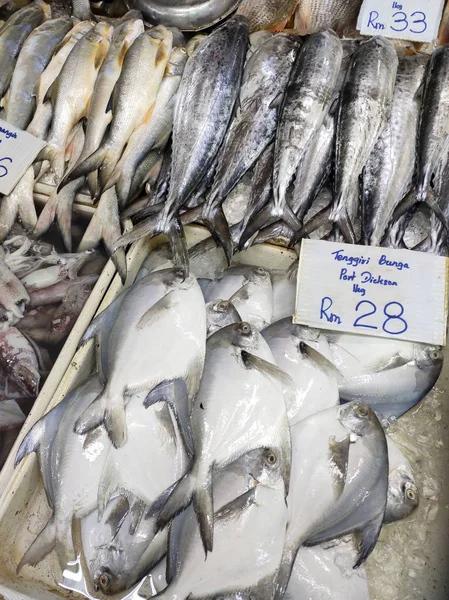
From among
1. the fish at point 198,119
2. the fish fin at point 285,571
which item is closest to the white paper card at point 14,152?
the fish at point 198,119

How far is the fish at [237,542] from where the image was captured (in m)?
1.13

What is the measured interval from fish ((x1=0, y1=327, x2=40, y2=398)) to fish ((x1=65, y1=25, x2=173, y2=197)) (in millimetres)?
639

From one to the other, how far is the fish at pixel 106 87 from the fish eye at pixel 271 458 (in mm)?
1261

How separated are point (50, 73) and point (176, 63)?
583 mm

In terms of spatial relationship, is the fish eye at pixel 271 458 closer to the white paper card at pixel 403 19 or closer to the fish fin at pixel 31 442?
the fish fin at pixel 31 442

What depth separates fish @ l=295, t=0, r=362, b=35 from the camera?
2.31 m

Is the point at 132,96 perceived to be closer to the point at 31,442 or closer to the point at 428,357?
the point at 31,442

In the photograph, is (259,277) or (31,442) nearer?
(31,442)

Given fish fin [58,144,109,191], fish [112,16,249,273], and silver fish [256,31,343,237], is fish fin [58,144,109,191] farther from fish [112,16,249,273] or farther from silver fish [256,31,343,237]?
silver fish [256,31,343,237]

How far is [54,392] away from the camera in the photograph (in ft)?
4.96

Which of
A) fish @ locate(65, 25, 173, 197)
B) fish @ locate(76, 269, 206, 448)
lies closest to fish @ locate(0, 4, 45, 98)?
fish @ locate(65, 25, 173, 197)

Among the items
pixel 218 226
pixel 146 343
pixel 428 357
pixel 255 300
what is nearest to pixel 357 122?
pixel 218 226

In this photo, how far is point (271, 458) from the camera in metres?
1.23

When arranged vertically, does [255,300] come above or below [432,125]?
below
